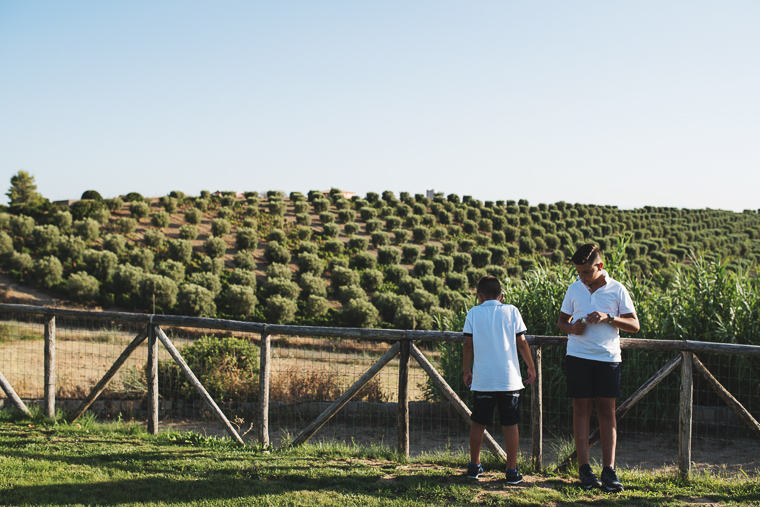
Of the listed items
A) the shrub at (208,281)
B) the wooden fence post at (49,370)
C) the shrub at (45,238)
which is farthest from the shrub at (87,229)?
the wooden fence post at (49,370)

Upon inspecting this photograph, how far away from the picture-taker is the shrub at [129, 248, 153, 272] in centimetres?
2252

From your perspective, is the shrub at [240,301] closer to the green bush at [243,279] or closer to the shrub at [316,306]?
the shrub at [316,306]

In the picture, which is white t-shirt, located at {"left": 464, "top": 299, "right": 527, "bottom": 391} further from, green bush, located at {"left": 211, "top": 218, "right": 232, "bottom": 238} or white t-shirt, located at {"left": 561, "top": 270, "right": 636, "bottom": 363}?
green bush, located at {"left": 211, "top": 218, "right": 232, "bottom": 238}

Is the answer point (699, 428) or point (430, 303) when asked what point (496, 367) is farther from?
point (430, 303)

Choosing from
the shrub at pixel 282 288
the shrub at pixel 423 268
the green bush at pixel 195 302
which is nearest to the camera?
the green bush at pixel 195 302

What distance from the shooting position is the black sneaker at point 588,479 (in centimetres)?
408

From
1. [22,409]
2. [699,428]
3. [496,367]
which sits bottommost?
[699,428]

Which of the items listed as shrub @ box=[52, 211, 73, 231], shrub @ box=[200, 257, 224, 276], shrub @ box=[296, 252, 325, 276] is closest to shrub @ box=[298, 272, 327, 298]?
shrub @ box=[296, 252, 325, 276]

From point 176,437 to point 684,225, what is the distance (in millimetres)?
58328

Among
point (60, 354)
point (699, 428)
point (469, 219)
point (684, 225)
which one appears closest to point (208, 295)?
point (60, 354)

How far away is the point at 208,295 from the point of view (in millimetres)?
19250

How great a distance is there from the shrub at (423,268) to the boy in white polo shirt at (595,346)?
76.2 ft

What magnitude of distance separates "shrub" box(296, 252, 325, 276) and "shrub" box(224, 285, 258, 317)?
17.8ft

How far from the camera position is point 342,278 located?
24172 mm
